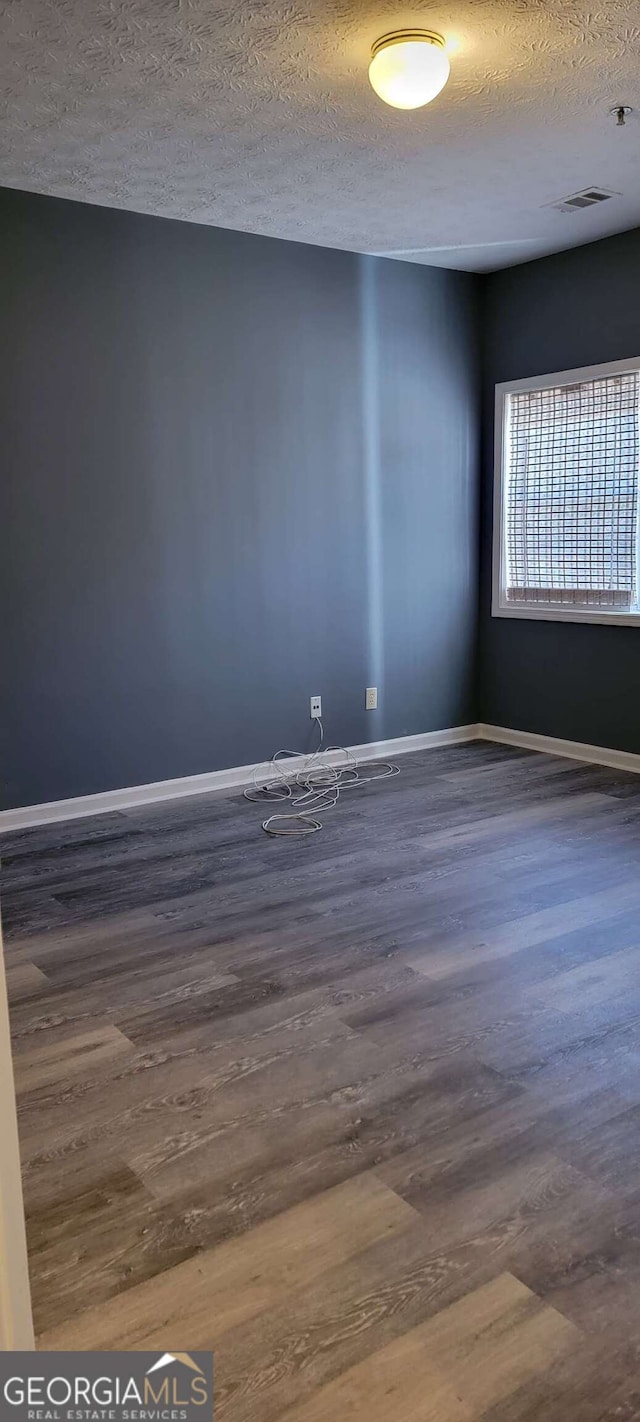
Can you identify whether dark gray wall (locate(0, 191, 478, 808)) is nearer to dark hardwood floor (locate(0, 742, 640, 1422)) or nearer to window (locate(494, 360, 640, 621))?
window (locate(494, 360, 640, 621))

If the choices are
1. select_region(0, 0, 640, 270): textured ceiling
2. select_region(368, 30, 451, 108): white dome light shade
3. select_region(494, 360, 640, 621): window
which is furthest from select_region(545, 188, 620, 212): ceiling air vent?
select_region(368, 30, 451, 108): white dome light shade

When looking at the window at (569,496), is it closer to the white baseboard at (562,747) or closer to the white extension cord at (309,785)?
the white baseboard at (562,747)

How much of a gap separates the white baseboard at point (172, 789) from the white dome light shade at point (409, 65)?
2850 millimetres

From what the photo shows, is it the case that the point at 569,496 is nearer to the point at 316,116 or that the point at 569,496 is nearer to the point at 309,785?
the point at 309,785

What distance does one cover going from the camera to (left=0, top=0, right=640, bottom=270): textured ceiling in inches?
99.6

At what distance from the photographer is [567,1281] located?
60.1 inches

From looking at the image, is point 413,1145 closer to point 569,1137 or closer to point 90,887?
point 569,1137

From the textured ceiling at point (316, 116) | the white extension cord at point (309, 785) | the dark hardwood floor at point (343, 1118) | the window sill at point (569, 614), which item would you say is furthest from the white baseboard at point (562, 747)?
the textured ceiling at point (316, 116)

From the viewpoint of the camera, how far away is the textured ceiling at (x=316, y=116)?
2.53m

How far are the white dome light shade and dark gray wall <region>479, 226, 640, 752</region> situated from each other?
210 cm

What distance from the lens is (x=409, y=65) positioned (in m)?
2.62

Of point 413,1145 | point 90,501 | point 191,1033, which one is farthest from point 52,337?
point 413,1145

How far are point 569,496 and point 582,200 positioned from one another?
4.65ft

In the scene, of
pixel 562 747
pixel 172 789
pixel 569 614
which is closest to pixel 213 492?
pixel 172 789
